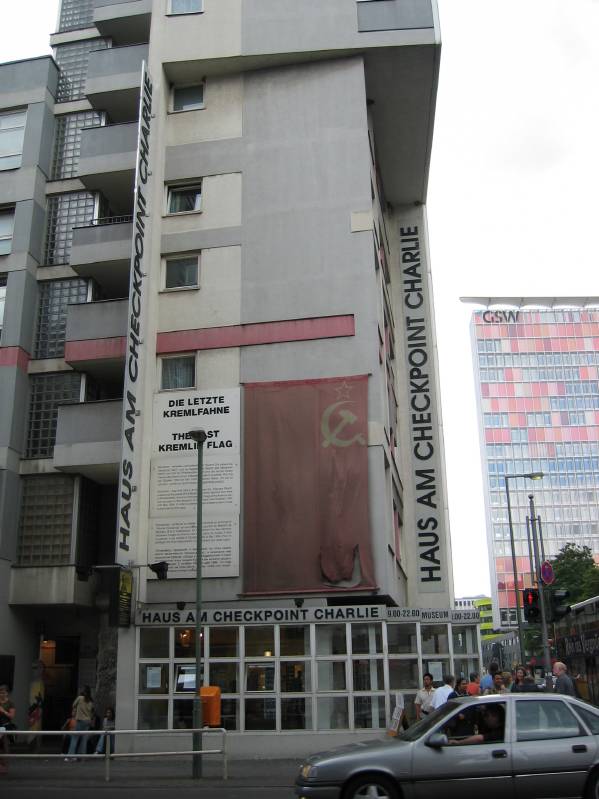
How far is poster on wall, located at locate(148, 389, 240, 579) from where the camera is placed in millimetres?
20844

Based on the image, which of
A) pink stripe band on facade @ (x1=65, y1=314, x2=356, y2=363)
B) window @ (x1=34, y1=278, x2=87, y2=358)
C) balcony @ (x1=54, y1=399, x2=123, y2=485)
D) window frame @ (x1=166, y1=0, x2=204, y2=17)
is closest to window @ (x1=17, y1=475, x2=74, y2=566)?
balcony @ (x1=54, y1=399, x2=123, y2=485)

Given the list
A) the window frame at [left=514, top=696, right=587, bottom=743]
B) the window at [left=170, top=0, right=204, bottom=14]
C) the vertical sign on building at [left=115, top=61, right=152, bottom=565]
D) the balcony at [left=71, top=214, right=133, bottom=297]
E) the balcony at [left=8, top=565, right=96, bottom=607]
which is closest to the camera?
the window frame at [left=514, top=696, right=587, bottom=743]

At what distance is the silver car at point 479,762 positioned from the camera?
940 cm

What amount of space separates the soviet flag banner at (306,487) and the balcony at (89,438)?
3762mm

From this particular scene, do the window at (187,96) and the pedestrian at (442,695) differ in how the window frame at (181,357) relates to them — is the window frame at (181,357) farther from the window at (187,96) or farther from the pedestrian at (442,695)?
the pedestrian at (442,695)

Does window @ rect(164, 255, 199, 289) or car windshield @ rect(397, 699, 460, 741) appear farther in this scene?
window @ rect(164, 255, 199, 289)

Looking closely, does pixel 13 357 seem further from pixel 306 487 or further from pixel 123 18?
pixel 123 18

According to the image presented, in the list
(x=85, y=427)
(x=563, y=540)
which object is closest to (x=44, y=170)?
(x=85, y=427)

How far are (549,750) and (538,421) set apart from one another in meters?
122

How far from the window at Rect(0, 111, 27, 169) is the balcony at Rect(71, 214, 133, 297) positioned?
3.90 meters

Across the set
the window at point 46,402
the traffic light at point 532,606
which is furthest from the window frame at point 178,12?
the traffic light at point 532,606

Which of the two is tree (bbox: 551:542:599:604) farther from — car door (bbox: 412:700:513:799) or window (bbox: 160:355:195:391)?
car door (bbox: 412:700:513:799)

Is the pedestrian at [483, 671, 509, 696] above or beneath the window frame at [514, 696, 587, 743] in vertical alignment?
above

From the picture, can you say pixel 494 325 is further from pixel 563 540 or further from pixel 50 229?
pixel 50 229
